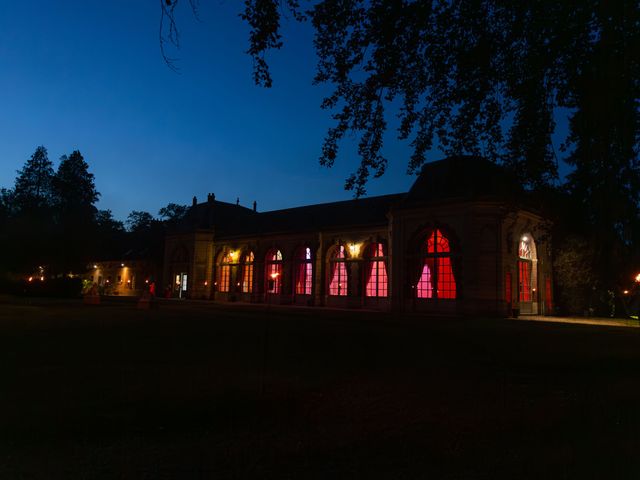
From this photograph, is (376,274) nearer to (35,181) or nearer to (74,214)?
(74,214)

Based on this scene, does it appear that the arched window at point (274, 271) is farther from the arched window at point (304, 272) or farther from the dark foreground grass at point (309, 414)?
the dark foreground grass at point (309, 414)

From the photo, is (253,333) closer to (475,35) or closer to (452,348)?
(452,348)

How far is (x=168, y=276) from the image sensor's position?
162ft

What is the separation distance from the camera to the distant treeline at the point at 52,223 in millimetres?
39759

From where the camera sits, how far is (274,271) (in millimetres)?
40438

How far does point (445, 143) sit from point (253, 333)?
313 inches

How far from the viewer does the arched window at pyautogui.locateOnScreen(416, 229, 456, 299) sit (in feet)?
91.1

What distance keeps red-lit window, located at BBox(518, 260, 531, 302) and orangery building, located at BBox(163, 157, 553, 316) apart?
0.06 meters

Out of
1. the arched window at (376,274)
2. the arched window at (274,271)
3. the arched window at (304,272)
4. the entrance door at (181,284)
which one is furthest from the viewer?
the entrance door at (181,284)

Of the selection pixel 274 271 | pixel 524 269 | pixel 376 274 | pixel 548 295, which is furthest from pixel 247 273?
pixel 548 295

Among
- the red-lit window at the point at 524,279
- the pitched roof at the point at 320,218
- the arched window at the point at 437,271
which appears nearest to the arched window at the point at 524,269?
the red-lit window at the point at 524,279

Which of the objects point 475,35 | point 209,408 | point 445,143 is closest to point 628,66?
point 475,35

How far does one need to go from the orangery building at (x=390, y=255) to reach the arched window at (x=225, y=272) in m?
0.10

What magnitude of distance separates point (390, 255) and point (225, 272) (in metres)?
20.5
